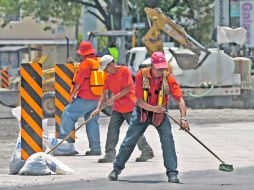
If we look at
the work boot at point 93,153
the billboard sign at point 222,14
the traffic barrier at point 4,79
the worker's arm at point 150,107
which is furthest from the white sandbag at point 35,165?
the traffic barrier at point 4,79

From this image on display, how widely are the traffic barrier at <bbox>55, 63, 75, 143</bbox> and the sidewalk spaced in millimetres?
733

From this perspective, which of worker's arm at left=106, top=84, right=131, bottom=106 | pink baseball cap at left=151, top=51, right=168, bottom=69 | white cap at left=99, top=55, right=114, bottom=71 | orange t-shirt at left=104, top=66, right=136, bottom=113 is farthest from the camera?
orange t-shirt at left=104, top=66, right=136, bottom=113

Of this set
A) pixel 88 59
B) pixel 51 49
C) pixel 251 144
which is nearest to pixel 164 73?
pixel 88 59

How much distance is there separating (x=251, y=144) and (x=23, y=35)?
58800mm

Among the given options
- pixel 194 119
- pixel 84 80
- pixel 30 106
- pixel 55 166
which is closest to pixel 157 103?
pixel 55 166

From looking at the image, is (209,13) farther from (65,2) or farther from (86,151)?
(86,151)

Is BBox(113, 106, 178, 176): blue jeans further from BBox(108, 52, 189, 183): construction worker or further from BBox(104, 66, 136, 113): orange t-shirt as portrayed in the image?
BBox(104, 66, 136, 113): orange t-shirt

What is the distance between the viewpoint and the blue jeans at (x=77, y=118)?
16.2 meters

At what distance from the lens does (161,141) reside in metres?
12.5

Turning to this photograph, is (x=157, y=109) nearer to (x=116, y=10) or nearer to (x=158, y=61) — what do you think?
(x=158, y=61)

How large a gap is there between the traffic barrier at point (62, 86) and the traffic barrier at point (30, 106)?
12.8 ft

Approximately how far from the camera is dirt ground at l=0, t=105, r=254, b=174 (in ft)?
62.9

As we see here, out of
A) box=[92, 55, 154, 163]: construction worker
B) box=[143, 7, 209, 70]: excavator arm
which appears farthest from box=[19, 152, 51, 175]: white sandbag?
box=[143, 7, 209, 70]: excavator arm

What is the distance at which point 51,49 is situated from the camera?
249 ft
